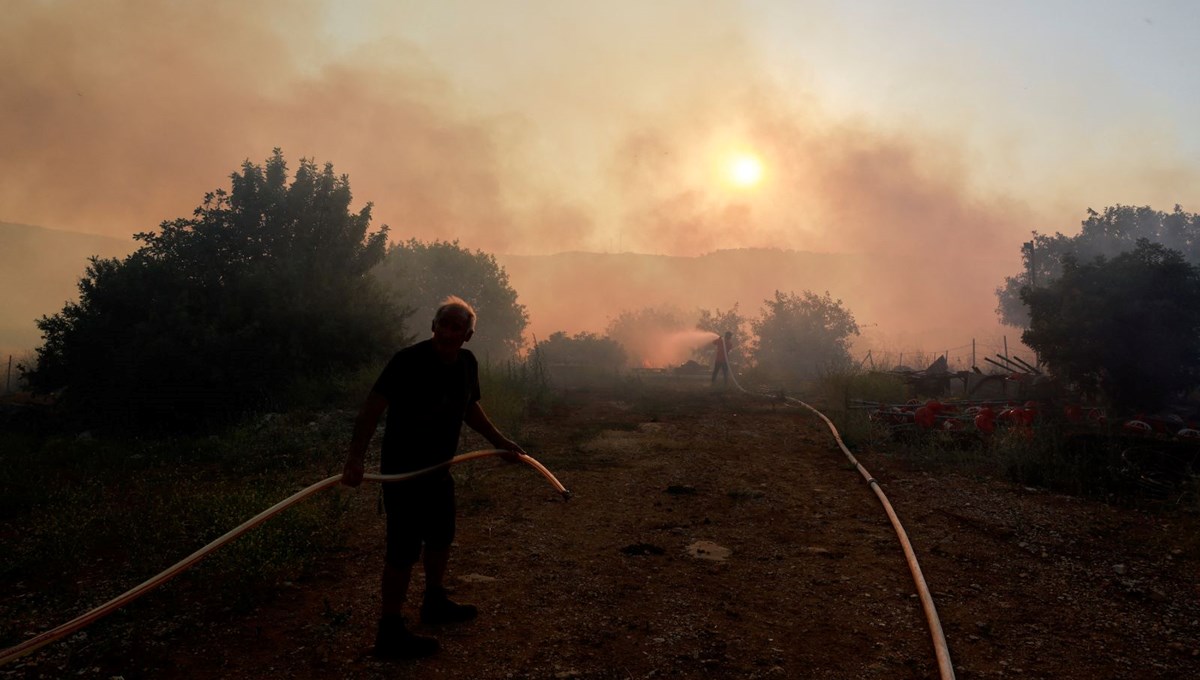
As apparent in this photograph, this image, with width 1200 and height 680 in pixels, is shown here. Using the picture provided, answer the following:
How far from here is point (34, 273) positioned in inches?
5256

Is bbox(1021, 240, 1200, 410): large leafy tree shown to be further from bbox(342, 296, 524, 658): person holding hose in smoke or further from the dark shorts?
the dark shorts

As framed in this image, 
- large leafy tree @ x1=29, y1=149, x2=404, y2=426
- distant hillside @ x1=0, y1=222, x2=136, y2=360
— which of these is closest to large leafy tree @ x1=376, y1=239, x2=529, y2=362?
large leafy tree @ x1=29, y1=149, x2=404, y2=426

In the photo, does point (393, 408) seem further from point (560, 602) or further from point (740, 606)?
point (740, 606)

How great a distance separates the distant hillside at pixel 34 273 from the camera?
93762 mm

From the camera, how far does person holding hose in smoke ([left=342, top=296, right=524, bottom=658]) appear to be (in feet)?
12.3

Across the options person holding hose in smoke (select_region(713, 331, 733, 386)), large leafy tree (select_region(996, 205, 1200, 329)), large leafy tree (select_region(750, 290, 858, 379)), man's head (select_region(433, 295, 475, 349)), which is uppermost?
large leafy tree (select_region(996, 205, 1200, 329))

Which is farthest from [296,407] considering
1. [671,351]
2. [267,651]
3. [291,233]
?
[671,351]

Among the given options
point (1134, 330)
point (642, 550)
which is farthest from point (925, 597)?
point (1134, 330)

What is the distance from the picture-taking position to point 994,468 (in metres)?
9.25

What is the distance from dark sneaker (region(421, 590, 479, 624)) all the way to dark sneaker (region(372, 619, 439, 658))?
437 mm

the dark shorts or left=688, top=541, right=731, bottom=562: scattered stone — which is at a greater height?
the dark shorts

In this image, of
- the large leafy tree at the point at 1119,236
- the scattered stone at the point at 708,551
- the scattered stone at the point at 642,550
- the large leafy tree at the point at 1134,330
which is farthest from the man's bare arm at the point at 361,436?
the large leafy tree at the point at 1119,236

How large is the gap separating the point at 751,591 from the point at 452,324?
10.4 feet

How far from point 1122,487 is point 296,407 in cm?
1634
